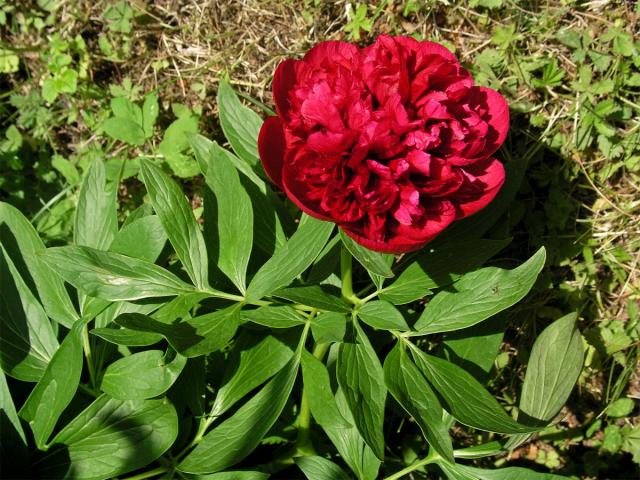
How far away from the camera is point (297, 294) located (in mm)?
1360

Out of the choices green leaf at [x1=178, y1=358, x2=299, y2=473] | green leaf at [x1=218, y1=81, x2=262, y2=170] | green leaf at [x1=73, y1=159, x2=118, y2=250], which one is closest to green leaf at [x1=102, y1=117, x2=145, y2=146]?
green leaf at [x1=73, y1=159, x2=118, y2=250]

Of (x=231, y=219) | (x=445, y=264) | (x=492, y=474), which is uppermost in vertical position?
(x=231, y=219)

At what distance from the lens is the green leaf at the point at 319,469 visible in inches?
59.7

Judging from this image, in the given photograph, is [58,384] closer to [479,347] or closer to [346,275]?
[346,275]

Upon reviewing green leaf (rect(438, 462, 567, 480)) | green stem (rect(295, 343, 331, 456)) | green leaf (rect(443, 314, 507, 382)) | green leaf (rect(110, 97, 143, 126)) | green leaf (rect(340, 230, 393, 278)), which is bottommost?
green leaf (rect(438, 462, 567, 480))

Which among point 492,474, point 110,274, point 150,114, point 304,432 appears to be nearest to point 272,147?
point 110,274

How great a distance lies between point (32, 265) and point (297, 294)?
0.75m

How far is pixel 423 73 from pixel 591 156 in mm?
1078

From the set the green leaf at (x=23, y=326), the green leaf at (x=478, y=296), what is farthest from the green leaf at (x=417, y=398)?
the green leaf at (x=23, y=326)

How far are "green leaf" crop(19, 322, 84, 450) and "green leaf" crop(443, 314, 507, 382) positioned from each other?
947 millimetres

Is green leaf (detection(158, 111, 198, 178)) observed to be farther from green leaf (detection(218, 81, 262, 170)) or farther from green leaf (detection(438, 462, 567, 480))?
green leaf (detection(438, 462, 567, 480))

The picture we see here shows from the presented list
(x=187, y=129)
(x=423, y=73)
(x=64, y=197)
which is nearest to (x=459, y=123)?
(x=423, y=73)

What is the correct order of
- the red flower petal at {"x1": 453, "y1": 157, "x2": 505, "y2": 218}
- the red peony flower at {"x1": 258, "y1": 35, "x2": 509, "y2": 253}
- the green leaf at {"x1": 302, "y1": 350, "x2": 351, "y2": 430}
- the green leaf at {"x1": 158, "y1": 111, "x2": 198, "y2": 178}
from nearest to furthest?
the red peony flower at {"x1": 258, "y1": 35, "x2": 509, "y2": 253}
the red flower petal at {"x1": 453, "y1": 157, "x2": 505, "y2": 218}
the green leaf at {"x1": 302, "y1": 350, "x2": 351, "y2": 430}
the green leaf at {"x1": 158, "y1": 111, "x2": 198, "y2": 178}

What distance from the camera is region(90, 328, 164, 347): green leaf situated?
1332 mm
